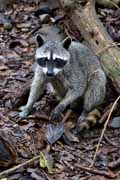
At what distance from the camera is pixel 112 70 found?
752cm

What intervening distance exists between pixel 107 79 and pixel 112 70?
292 mm

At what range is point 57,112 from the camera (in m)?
7.10

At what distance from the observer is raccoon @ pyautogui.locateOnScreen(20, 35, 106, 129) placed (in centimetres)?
694

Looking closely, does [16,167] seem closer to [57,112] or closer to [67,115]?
[57,112]

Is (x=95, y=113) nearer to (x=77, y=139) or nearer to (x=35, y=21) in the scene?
(x=77, y=139)

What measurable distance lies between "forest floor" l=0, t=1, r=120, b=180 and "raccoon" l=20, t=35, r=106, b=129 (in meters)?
0.20

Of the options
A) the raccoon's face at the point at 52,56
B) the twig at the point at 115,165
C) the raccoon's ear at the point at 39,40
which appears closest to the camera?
the twig at the point at 115,165

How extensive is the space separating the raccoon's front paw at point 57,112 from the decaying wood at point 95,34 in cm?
90

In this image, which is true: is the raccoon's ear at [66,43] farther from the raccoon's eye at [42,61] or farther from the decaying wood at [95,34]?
the decaying wood at [95,34]

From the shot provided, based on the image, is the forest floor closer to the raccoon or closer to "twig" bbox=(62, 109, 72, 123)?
"twig" bbox=(62, 109, 72, 123)

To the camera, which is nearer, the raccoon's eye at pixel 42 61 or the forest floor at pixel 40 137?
the forest floor at pixel 40 137

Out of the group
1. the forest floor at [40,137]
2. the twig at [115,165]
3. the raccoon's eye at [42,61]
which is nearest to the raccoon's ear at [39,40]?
the raccoon's eye at [42,61]

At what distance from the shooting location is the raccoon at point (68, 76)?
694cm

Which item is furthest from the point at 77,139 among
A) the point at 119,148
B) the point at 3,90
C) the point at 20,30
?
the point at 20,30
